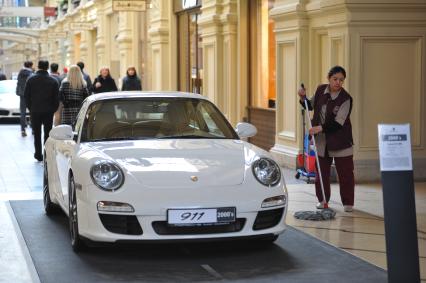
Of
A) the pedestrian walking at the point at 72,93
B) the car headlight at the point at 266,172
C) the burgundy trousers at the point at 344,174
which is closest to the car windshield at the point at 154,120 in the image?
the car headlight at the point at 266,172

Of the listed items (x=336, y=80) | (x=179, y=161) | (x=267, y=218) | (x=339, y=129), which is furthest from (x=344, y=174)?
(x=179, y=161)

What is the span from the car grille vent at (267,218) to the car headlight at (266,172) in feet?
0.71

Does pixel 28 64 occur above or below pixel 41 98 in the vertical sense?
above

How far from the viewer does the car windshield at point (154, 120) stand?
25.6 feet

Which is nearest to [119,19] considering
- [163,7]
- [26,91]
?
[163,7]

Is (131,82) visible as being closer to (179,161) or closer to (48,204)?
(48,204)

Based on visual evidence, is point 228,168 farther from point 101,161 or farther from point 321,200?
point 321,200

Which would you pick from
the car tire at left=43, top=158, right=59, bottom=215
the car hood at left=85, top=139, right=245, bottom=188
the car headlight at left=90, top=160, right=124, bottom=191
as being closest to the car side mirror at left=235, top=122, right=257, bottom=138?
the car hood at left=85, top=139, right=245, bottom=188

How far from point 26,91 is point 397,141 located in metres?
10.0

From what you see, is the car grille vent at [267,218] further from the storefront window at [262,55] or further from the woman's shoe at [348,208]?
the storefront window at [262,55]

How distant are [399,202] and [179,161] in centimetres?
207

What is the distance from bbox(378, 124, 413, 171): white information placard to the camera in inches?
215

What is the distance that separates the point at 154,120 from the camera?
7.97m

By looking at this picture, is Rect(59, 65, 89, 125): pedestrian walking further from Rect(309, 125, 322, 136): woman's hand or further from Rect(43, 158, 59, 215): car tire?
Rect(309, 125, 322, 136): woman's hand
